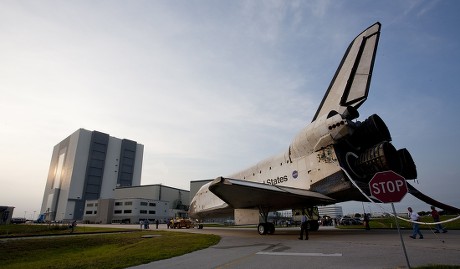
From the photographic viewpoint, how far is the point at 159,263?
319 inches

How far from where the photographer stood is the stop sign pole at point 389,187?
6.21 metres

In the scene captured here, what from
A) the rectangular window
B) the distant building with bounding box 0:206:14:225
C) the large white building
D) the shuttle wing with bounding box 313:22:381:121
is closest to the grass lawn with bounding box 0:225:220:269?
the shuttle wing with bounding box 313:22:381:121

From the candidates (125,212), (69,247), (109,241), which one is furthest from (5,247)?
(125,212)

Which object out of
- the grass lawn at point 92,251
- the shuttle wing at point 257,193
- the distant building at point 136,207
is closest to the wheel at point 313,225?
the shuttle wing at point 257,193

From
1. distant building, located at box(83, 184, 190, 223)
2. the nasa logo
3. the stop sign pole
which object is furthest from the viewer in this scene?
distant building, located at box(83, 184, 190, 223)

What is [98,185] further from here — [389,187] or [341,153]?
[389,187]

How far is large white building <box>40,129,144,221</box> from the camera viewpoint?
3125 inches

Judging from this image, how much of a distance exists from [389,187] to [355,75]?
9956mm

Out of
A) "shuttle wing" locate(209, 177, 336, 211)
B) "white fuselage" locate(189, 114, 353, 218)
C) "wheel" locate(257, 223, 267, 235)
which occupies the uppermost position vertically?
"white fuselage" locate(189, 114, 353, 218)

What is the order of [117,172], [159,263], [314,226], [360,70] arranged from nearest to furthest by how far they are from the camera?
[159,263], [360,70], [314,226], [117,172]

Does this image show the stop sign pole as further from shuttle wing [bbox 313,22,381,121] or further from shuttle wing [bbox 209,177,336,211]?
shuttle wing [bbox 313,22,381,121]

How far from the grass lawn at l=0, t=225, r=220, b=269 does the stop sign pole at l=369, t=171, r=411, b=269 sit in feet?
23.0

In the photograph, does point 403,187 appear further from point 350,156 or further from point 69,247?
point 69,247

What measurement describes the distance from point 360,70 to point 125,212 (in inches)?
2585
